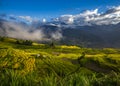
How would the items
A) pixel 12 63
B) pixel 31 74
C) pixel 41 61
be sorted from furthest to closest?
pixel 41 61, pixel 12 63, pixel 31 74

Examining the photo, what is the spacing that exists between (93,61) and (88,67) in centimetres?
875

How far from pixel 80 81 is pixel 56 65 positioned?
540 feet

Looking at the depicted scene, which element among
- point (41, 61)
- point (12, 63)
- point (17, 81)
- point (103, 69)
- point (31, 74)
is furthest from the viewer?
point (103, 69)

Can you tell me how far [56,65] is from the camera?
174250mm

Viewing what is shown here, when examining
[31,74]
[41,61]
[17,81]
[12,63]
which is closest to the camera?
[17,81]

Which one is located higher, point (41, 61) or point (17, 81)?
point (17, 81)

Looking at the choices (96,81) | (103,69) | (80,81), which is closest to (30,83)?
(80,81)

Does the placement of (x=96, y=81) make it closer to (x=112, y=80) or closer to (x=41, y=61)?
(x=112, y=80)

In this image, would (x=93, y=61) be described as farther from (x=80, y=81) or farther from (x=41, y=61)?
(x=80, y=81)

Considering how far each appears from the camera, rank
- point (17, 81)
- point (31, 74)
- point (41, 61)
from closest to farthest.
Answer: point (17, 81) → point (31, 74) → point (41, 61)

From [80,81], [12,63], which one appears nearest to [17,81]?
[80,81]

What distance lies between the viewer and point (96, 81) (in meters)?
11.1

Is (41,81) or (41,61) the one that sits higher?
(41,81)

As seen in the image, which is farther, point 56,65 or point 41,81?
point 56,65
